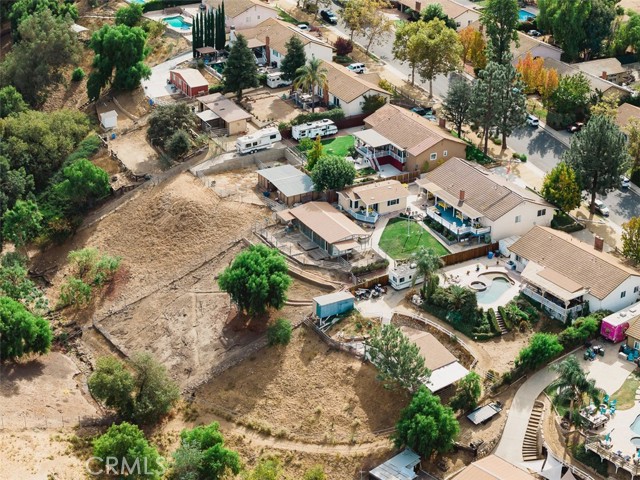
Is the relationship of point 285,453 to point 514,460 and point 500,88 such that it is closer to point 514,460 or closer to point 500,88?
point 514,460

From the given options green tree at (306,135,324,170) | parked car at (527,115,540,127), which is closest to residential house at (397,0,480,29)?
parked car at (527,115,540,127)

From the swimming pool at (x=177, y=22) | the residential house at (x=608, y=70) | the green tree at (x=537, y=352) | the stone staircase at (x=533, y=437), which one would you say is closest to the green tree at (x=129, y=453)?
the stone staircase at (x=533, y=437)

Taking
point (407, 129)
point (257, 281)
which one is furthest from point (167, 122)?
point (257, 281)

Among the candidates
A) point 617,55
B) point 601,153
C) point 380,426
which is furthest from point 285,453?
point 617,55

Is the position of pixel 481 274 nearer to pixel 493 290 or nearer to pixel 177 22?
pixel 493 290

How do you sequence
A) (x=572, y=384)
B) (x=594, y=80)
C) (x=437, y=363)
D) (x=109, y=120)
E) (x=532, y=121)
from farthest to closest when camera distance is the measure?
(x=594, y=80), (x=109, y=120), (x=532, y=121), (x=437, y=363), (x=572, y=384)

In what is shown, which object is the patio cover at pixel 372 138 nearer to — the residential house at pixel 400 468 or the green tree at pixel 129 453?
the residential house at pixel 400 468

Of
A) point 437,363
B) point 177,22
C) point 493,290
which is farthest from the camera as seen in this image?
point 177,22
